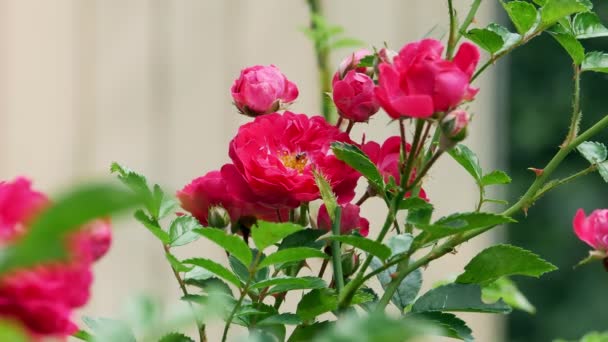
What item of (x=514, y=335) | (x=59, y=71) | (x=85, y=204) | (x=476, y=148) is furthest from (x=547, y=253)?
(x=85, y=204)

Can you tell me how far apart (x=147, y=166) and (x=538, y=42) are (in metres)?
1.25

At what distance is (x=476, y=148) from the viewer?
2465 millimetres

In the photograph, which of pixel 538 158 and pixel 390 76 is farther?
pixel 538 158

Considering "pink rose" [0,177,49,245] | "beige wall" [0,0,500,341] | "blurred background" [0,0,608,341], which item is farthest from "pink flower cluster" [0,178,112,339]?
"beige wall" [0,0,500,341]

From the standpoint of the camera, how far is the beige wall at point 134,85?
→ 1.75 meters

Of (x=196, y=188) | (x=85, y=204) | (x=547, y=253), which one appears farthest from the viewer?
(x=547, y=253)

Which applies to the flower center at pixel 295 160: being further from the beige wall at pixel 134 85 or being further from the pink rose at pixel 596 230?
the beige wall at pixel 134 85

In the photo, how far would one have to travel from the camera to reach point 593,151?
467 millimetres

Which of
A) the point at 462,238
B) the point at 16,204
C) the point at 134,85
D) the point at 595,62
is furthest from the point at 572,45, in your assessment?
the point at 134,85

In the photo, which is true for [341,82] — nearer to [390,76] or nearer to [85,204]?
[390,76]

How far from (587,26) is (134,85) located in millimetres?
1473

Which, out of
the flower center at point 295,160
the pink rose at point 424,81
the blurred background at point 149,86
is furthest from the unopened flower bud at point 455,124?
the blurred background at point 149,86

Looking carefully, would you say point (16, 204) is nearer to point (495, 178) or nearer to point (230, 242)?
point (230, 242)

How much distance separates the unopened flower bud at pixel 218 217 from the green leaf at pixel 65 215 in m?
0.29
